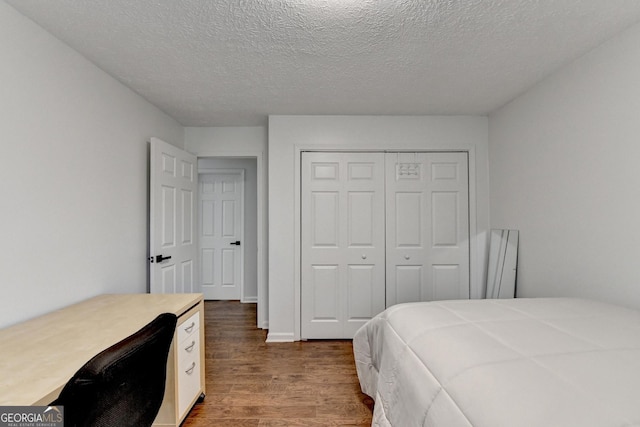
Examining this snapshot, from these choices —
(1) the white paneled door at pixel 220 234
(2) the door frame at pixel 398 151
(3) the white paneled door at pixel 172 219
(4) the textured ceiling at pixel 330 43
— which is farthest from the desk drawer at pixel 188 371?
Result: (1) the white paneled door at pixel 220 234

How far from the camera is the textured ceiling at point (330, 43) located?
1660mm

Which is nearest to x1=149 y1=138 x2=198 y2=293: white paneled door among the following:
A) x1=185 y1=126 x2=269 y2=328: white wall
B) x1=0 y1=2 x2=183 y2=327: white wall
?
x1=0 y1=2 x2=183 y2=327: white wall

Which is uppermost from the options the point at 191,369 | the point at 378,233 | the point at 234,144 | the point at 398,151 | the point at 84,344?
the point at 234,144

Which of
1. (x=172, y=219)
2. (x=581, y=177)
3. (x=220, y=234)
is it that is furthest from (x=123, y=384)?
(x=220, y=234)

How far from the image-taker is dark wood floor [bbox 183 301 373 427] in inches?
81.3

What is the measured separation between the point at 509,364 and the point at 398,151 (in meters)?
2.63

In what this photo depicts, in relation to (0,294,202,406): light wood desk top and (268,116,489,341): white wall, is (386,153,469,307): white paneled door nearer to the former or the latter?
(268,116,489,341): white wall

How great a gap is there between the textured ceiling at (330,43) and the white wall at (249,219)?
6.97 ft

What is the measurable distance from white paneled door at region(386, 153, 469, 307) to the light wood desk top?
213cm

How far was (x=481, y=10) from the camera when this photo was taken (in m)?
1.67

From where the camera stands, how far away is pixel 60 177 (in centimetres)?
194

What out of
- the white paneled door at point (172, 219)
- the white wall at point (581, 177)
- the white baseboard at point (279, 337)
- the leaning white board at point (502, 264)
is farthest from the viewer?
the white baseboard at point (279, 337)

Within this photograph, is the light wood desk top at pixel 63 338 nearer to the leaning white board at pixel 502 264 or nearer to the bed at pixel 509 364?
Answer: the bed at pixel 509 364

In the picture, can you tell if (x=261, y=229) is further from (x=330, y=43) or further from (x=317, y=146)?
(x=330, y=43)
